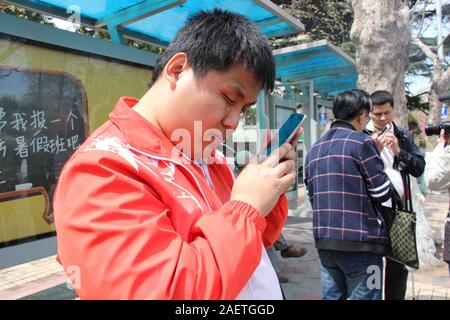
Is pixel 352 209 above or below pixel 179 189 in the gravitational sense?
below

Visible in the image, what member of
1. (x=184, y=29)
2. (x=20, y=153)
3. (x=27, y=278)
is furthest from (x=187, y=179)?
(x=27, y=278)

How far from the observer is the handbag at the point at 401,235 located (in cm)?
231

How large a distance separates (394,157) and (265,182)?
86.1 inches

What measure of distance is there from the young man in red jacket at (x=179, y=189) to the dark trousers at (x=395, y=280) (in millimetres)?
1907

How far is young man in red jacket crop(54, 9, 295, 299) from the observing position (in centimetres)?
72

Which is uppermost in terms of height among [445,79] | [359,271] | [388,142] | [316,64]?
[445,79]

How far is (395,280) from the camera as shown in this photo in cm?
259

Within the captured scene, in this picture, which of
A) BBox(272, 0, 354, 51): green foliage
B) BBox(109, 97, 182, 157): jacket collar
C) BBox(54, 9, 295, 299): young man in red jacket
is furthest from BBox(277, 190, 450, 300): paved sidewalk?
BBox(272, 0, 354, 51): green foliage

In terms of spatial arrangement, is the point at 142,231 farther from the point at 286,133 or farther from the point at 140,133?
the point at 286,133

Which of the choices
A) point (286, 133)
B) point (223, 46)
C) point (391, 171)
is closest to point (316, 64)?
point (391, 171)

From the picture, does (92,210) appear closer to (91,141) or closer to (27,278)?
(91,141)

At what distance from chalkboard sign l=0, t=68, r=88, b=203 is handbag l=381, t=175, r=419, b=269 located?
90.4 inches

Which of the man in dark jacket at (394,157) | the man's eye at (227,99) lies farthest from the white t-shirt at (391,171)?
the man's eye at (227,99)
